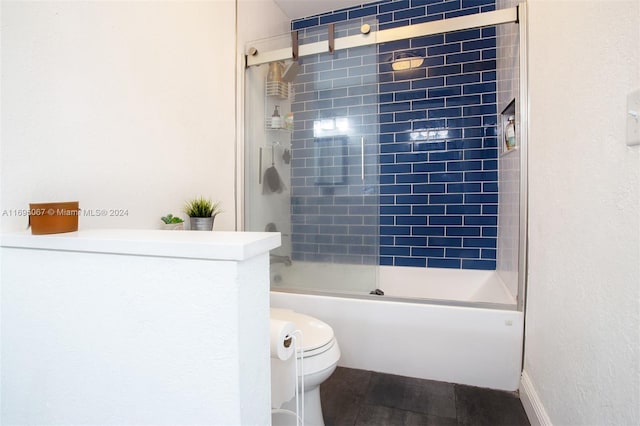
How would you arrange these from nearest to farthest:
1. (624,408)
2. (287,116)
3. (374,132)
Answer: (624,408), (374,132), (287,116)

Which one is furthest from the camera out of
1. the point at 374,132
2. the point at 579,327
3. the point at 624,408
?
the point at 374,132

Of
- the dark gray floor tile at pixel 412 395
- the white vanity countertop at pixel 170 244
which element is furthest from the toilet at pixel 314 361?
the white vanity countertop at pixel 170 244

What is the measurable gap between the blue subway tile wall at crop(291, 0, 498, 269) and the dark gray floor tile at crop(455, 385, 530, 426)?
87cm

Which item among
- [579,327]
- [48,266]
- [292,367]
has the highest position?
[48,266]

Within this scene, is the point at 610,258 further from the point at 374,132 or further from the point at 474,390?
the point at 374,132

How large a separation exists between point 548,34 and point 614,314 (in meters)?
1.10

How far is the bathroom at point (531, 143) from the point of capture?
0.87 m

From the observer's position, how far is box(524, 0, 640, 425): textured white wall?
2.66 ft

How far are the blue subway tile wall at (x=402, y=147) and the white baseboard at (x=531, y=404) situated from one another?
97cm

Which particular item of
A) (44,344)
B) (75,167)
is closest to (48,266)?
(44,344)

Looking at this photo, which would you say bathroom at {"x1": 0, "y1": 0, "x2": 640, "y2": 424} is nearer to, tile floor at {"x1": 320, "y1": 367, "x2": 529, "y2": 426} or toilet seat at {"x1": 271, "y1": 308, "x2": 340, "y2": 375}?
tile floor at {"x1": 320, "y1": 367, "x2": 529, "y2": 426}

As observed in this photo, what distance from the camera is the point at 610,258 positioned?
89cm

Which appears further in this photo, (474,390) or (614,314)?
(474,390)

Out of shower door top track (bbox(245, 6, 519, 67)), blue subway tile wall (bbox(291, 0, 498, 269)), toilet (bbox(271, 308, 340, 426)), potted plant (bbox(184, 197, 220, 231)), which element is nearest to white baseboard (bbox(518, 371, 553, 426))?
toilet (bbox(271, 308, 340, 426))
